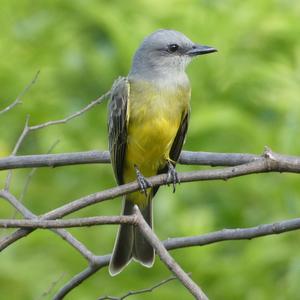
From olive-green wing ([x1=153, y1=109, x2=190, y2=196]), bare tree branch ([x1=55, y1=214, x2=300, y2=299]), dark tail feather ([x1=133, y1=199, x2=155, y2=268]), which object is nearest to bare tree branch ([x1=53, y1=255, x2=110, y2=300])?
bare tree branch ([x1=55, y1=214, x2=300, y2=299])

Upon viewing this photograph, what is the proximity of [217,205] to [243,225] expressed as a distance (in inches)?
10.5

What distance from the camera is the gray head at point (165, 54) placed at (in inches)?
199

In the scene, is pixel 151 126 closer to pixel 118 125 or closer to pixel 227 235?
pixel 118 125

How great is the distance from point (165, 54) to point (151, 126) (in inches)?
23.5

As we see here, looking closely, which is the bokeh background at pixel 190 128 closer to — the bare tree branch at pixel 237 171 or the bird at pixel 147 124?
the bird at pixel 147 124

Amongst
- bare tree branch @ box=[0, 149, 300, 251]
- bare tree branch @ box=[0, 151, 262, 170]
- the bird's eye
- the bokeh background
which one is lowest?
the bokeh background

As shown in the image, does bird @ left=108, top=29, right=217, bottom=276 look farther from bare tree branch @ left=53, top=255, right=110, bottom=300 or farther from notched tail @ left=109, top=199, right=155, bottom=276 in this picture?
bare tree branch @ left=53, top=255, right=110, bottom=300

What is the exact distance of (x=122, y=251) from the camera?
14.7 ft

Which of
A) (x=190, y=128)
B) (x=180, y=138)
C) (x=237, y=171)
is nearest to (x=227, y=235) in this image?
(x=237, y=171)

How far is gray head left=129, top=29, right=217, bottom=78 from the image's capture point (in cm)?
504

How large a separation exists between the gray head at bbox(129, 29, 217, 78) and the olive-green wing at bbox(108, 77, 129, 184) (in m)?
0.25

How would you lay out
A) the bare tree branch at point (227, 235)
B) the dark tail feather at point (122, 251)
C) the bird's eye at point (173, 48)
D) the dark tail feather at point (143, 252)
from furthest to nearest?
1. the bird's eye at point (173, 48)
2. the dark tail feather at point (143, 252)
3. the dark tail feather at point (122, 251)
4. the bare tree branch at point (227, 235)

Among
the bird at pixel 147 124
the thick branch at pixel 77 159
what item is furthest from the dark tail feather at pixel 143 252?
the thick branch at pixel 77 159

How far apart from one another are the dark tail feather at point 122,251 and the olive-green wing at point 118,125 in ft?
0.96
